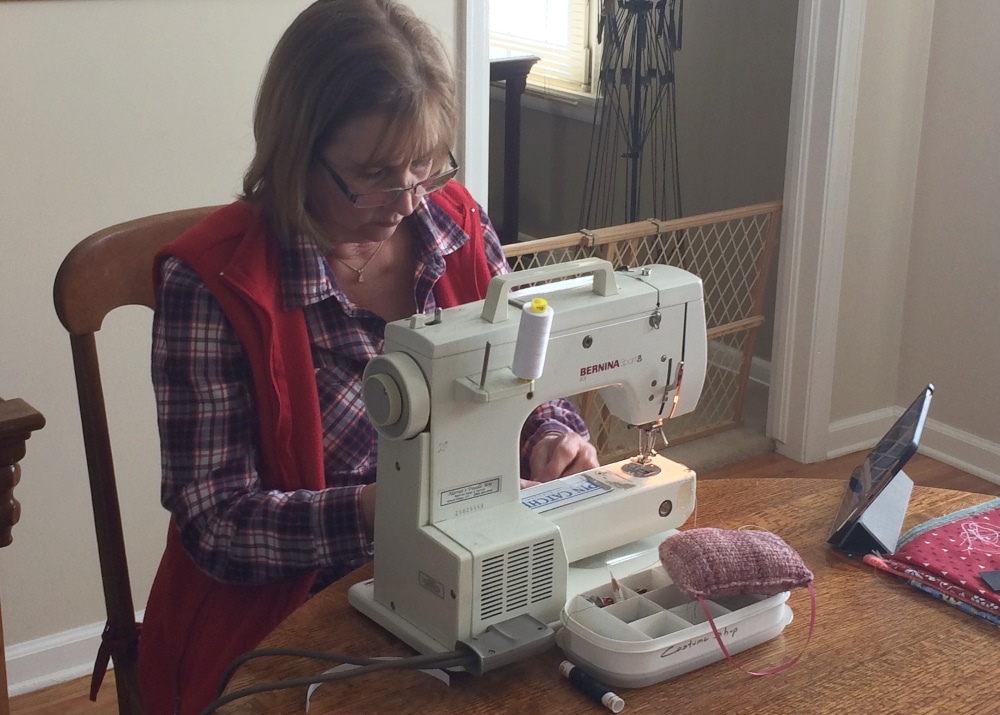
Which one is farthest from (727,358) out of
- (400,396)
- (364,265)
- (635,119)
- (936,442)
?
(400,396)

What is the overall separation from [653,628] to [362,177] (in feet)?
1.90

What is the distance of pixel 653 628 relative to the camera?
3.46 feet

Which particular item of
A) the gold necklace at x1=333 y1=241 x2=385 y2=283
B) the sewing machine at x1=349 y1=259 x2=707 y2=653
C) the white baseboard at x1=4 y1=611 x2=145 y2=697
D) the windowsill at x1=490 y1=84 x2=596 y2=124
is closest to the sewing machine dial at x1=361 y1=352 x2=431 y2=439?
the sewing machine at x1=349 y1=259 x2=707 y2=653

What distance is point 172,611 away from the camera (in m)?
1.34

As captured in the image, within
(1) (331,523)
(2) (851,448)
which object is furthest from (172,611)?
(2) (851,448)

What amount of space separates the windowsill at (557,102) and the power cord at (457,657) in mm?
3152

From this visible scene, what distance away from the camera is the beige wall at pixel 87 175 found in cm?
189

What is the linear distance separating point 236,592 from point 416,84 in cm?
60

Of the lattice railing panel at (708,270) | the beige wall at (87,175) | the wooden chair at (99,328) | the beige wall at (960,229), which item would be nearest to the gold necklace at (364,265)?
the wooden chair at (99,328)

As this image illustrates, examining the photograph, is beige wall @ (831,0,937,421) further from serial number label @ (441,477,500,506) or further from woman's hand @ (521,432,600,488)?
serial number label @ (441,477,500,506)

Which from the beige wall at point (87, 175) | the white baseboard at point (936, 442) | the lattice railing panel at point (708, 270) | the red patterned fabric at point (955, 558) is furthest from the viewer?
the white baseboard at point (936, 442)

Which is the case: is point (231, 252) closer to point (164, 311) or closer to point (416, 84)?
point (164, 311)

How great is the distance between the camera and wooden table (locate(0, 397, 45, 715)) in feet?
4.08

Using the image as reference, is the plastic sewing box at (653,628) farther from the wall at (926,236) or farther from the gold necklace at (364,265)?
the wall at (926,236)
